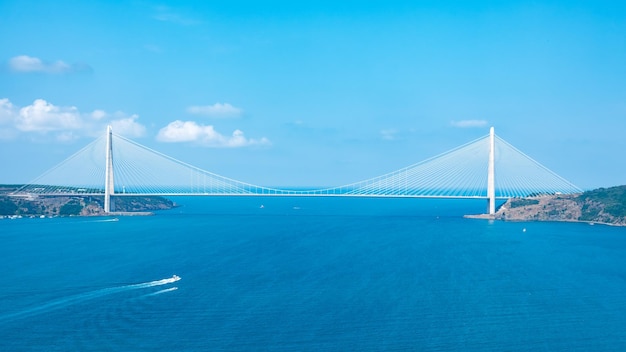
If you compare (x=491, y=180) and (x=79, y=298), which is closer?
(x=79, y=298)

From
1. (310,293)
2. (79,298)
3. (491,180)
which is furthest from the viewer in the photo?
(491,180)

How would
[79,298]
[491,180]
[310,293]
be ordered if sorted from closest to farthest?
[79,298]
[310,293]
[491,180]

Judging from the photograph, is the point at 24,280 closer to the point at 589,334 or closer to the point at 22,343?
the point at 22,343

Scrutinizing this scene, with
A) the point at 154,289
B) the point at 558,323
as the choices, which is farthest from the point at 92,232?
the point at 558,323

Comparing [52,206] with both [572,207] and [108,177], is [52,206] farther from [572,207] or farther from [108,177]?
[572,207]

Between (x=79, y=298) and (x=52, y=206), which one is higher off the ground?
(x=52, y=206)

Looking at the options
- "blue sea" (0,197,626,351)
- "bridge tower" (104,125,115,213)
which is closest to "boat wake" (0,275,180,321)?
"blue sea" (0,197,626,351)

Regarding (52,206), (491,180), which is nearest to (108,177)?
(52,206)

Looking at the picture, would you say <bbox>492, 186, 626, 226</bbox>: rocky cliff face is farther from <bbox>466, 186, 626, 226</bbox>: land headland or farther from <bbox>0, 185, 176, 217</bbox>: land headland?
<bbox>0, 185, 176, 217</bbox>: land headland
